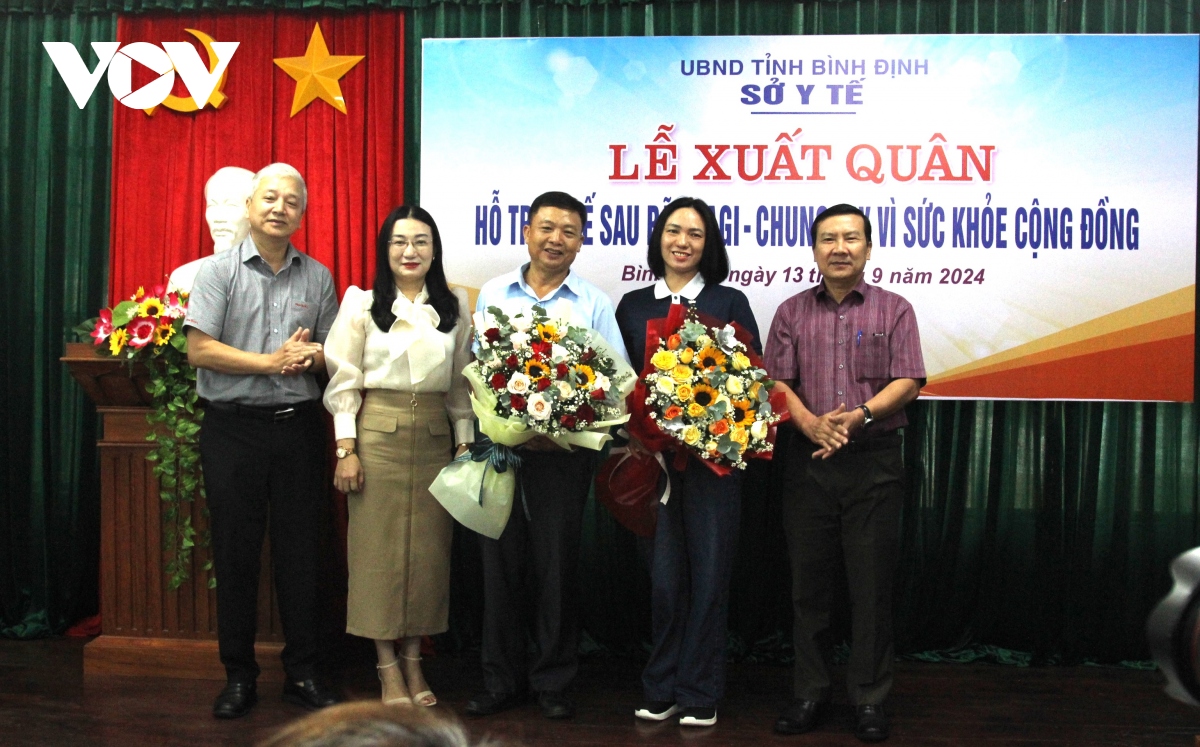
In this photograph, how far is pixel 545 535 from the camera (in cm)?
310

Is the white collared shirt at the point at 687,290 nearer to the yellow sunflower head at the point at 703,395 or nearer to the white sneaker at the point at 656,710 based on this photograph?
the yellow sunflower head at the point at 703,395

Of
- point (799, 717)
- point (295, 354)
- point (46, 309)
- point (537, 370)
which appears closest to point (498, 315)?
point (537, 370)

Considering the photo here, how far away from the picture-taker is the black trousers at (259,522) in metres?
3.10

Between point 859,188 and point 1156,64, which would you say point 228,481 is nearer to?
point 859,188

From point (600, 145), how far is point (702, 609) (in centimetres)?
164

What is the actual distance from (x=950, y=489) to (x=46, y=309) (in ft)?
11.2

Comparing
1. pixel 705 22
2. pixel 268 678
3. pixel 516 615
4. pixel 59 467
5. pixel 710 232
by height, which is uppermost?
pixel 705 22

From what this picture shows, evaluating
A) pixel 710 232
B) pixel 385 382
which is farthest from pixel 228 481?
pixel 710 232

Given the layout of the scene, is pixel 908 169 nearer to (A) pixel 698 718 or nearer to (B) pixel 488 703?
(A) pixel 698 718

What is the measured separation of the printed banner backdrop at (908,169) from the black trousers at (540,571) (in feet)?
2.78

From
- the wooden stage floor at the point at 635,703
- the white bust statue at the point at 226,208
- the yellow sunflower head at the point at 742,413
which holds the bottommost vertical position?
the wooden stage floor at the point at 635,703

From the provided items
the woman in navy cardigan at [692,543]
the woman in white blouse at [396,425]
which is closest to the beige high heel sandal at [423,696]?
the woman in white blouse at [396,425]

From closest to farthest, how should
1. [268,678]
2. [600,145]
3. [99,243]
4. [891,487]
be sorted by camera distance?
1. [891,487]
2. [268,678]
3. [600,145]
4. [99,243]

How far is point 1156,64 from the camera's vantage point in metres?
3.57
